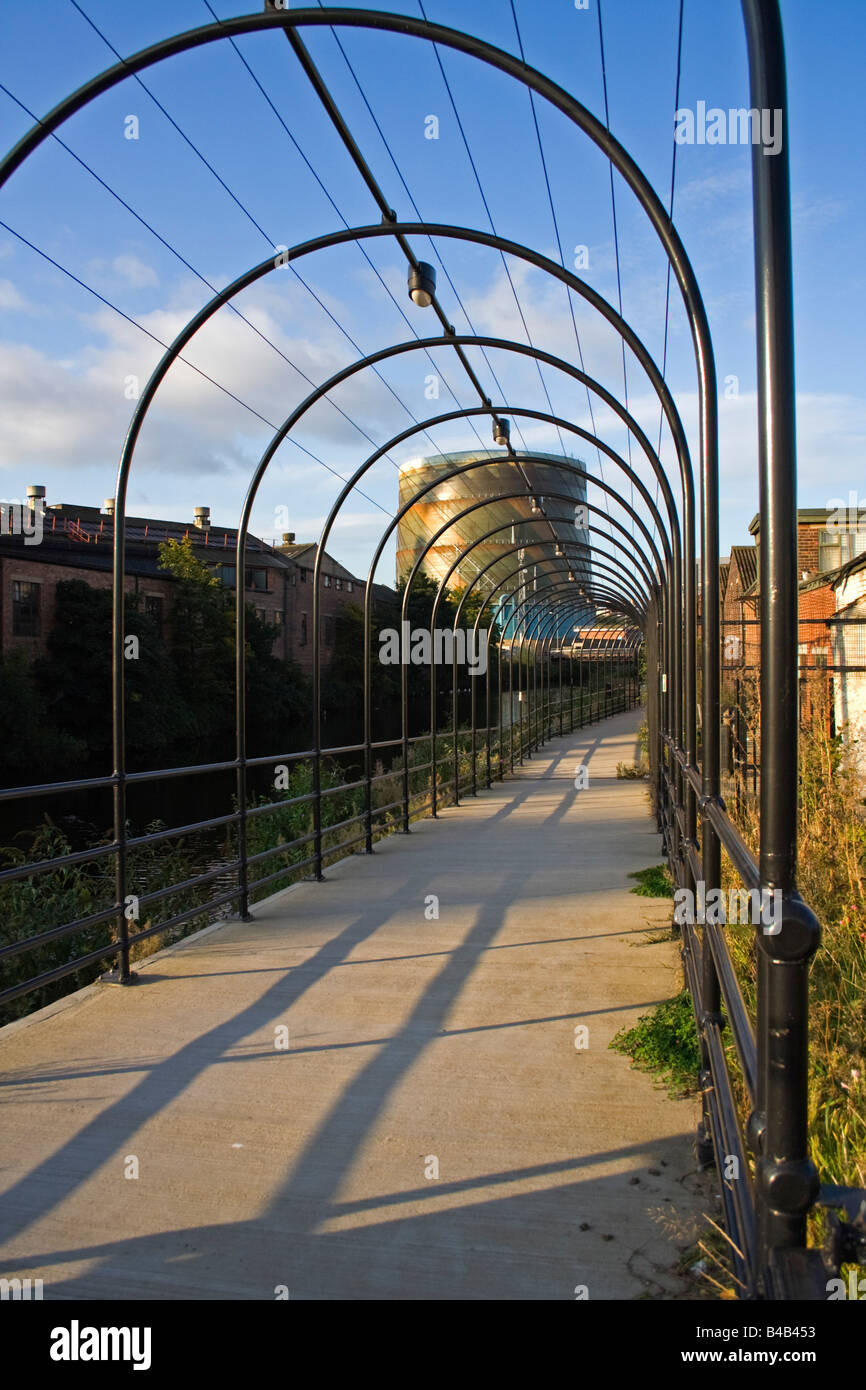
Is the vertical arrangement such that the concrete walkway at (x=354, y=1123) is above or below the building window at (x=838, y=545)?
below

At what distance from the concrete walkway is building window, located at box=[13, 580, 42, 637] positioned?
23.8 meters

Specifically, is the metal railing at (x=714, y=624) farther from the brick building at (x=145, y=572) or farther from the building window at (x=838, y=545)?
the brick building at (x=145, y=572)

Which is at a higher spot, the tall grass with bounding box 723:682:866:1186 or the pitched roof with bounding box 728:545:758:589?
the pitched roof with bounding box 728:545:758:589

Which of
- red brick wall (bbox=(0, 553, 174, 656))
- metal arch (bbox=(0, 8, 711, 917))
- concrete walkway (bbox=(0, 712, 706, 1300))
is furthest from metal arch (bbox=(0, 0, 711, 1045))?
red brick wall (bbox=(0, 553, 174, 656))

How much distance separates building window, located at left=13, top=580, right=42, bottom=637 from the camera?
90.1 ft

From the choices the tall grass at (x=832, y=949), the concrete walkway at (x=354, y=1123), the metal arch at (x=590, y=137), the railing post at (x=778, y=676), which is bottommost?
the concrete walkway at (x=354, y=1123)

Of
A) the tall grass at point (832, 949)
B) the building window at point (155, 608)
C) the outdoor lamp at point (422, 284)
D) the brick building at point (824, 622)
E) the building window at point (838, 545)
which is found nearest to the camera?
the tall grass at point (832, 949)

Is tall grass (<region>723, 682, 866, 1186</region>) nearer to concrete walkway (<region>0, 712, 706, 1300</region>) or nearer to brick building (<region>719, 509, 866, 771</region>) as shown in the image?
concrete walkway (<region>0, 712, 706, 1300</region>)

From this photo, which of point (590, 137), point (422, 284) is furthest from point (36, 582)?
point (590, 137)

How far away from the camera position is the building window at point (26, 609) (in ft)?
90.1

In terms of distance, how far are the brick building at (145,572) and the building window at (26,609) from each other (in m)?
0.03

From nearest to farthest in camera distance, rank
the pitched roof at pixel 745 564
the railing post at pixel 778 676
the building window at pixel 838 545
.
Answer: the railing post at pixel 778 676 < the building window at pixel 838 545 < the pitched roof at pixel 745 564

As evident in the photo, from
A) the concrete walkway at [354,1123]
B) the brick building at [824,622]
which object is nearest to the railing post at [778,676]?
the concrete walkway at [354,1123]
